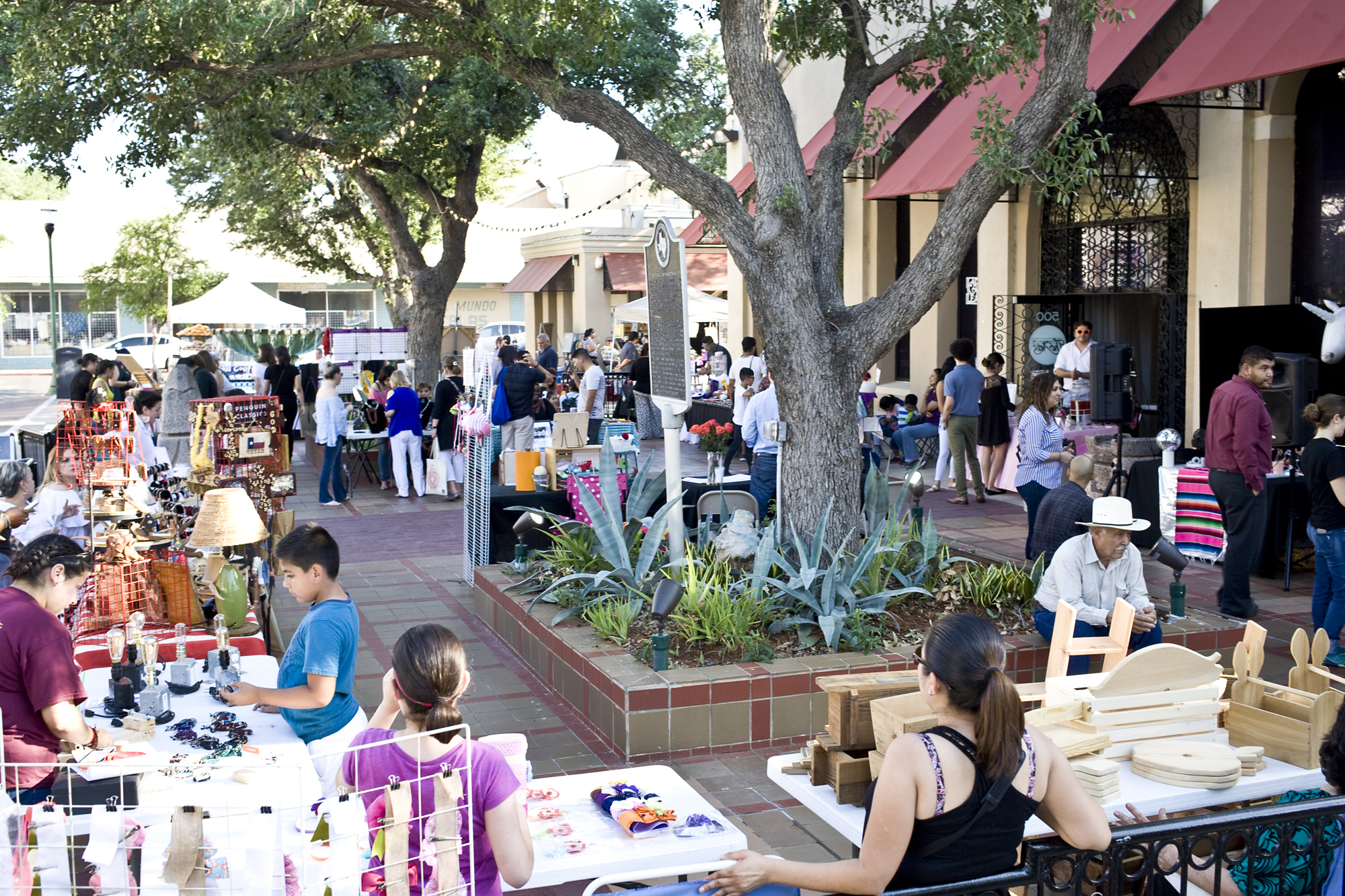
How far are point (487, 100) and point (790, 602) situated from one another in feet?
46.4

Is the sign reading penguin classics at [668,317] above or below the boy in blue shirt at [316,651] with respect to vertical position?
above

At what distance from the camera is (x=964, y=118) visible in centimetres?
1386

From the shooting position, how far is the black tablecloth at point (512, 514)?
380 inches

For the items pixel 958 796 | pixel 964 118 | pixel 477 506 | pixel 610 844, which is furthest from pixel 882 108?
pixel 958 796

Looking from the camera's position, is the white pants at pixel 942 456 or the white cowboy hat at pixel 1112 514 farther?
the white pants at pixel 942 456

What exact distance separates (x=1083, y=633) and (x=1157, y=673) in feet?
6.23

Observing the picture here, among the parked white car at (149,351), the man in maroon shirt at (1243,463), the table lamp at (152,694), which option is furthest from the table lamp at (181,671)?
the parked white car at (149,351)

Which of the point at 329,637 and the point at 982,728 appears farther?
the point at 329,637

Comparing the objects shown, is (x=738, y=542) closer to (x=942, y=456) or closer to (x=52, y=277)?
(x=942, y=456)

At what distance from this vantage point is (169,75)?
9062mm

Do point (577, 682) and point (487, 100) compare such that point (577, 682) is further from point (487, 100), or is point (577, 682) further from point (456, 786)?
point (487, 100)

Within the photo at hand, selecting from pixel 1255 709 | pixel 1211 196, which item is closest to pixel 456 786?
pixel 1255 709

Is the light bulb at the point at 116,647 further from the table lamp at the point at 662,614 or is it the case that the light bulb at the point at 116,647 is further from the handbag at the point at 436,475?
the handbag at the point at 436,475

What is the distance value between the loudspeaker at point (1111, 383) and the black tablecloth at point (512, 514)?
198 inches
